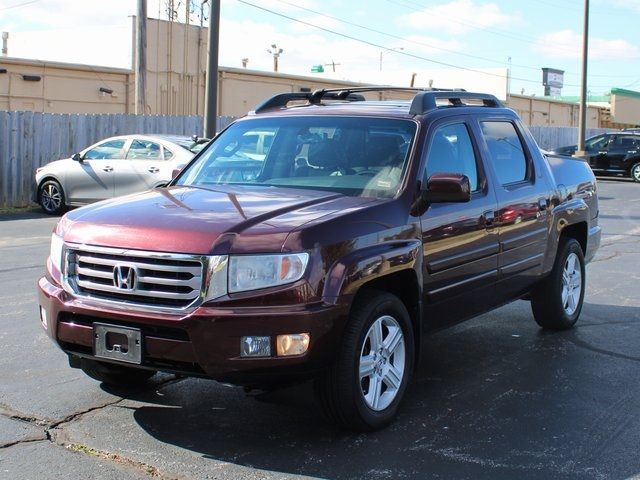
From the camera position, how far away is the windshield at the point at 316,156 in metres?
5.52

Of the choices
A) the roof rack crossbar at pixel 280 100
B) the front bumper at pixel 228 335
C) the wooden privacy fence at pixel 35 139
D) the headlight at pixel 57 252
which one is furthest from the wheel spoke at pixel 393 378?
the wooden privacy fence at pixel 35 139

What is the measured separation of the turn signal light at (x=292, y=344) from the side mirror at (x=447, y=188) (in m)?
1.40

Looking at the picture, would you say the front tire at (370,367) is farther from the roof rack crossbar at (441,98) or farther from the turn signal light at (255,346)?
the roof rack crossbar at (441,98)

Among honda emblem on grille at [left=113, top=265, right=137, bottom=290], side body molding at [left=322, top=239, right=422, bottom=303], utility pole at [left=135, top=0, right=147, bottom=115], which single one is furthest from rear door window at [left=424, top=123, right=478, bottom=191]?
utility pole at [left=135, top=0, right=147, bottom=115]

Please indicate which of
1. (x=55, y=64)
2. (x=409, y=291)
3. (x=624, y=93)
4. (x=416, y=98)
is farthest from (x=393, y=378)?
(x=624, y=93)

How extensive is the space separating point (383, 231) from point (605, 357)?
9.09ft

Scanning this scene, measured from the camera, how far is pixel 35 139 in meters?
18.8

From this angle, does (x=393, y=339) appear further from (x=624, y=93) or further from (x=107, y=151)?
(x=624, y=93)

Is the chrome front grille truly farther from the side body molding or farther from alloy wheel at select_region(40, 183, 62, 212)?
alloy wheel at select_region(40, 183, 62, 212)

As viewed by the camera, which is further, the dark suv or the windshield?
the dark suv

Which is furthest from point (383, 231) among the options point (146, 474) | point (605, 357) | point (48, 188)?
point (48, 188)

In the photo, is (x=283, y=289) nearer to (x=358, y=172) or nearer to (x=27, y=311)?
(x=358, y=172)

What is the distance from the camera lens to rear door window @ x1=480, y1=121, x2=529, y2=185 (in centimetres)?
650

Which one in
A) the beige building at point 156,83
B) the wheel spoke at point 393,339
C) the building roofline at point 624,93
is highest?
the building roofline at point 624,93
